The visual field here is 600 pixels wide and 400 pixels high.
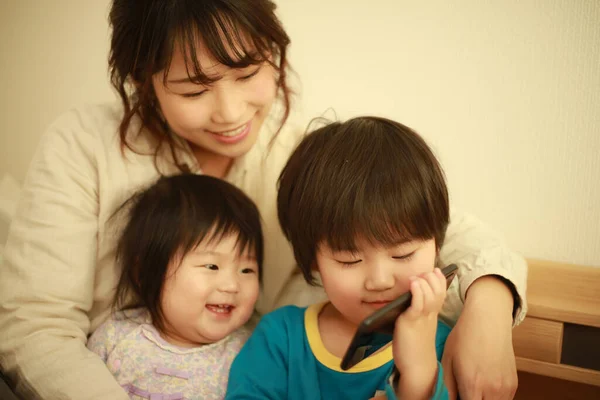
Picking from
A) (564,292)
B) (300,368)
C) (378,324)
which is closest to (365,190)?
(378,324)

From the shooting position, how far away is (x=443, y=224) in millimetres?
868

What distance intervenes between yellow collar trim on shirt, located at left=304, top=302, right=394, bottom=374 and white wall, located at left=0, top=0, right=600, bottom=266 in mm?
649

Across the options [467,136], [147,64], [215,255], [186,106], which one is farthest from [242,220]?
[467,136]

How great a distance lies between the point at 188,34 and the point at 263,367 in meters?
0.60

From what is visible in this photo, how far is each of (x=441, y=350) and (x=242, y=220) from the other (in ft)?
1.47

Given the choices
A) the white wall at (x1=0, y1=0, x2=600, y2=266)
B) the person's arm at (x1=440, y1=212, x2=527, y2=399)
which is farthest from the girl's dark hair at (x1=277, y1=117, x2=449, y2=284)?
the white wall at (x1=0, y1=0, x2=600, y2=266)

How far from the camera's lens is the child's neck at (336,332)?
2.93ft

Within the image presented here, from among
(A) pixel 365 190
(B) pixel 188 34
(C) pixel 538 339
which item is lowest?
(C) pixel 538 339

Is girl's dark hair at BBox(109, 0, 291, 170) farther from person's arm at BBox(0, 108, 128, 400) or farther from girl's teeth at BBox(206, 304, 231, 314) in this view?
girl's teeth at BBox(206, 304, 231, 314)

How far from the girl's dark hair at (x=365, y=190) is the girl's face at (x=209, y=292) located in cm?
17

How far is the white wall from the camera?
1.22 m

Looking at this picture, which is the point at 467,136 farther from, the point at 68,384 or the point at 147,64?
the point at 68,384

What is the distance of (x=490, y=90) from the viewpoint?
1297 millimetres

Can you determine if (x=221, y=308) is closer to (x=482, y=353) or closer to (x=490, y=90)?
(x=482, y=353)
